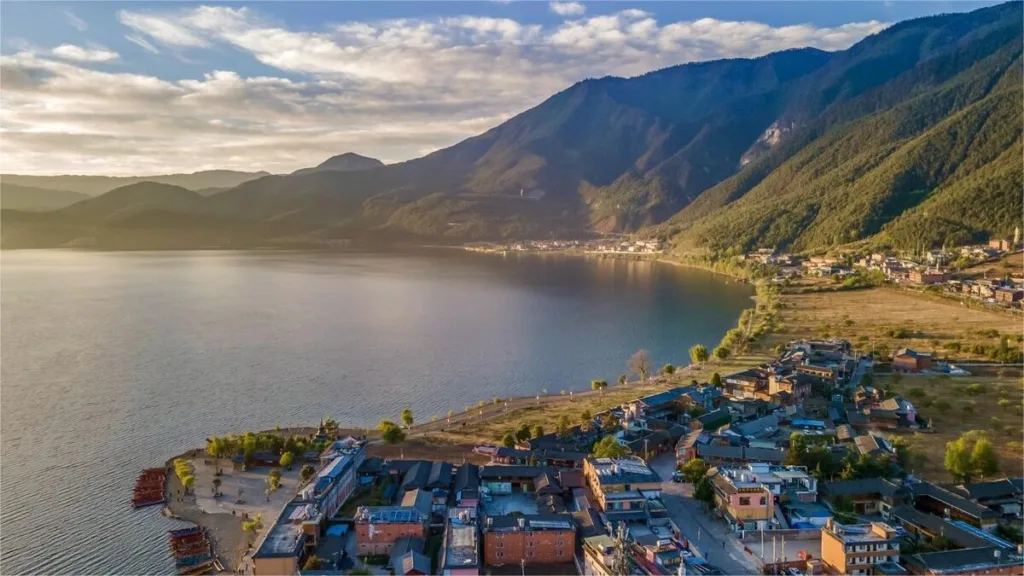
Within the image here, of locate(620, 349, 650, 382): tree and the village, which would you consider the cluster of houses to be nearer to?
the village

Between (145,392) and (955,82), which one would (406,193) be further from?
(145,392)

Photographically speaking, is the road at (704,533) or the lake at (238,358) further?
the lake at (238,358)

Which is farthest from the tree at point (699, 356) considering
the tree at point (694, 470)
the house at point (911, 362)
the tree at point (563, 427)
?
the tree at point (694, 470)

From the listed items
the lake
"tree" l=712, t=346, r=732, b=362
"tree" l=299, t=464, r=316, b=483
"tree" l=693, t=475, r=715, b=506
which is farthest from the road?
"tree" l=712, t=346, r=732, b=362

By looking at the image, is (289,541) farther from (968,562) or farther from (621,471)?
(968,562)

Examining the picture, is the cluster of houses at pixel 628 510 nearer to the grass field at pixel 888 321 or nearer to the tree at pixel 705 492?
the tree at pixel 705 492

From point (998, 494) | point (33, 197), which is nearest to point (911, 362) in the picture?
point (998, 494)
